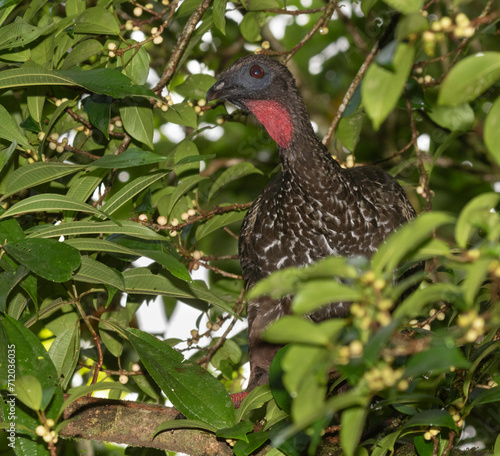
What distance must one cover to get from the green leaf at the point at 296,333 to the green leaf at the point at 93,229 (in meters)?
1.21

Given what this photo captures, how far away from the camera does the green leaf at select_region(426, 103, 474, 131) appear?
3111 millimetres

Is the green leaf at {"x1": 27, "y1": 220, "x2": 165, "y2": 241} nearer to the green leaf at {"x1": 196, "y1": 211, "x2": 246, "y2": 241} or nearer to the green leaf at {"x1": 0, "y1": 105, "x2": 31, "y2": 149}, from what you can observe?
the green leaf at {"x1": 0, "y1": 105, "x2": 31, "y2": 149}

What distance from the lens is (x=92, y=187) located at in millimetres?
2562

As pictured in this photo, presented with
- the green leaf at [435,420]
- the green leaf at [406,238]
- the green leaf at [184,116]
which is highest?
Answer: the green leaf at [184,116]

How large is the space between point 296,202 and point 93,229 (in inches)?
48.9

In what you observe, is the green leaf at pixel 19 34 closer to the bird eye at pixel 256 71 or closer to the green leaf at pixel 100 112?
the green leaf at pixel 100 112

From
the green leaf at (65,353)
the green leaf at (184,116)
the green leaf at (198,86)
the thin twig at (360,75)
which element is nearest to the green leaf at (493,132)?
the green leaf at (65,353)

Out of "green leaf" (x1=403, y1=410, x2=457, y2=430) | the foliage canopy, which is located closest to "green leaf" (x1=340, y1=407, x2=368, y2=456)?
the foliage canopy

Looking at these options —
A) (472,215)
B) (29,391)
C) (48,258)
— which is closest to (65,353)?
(48,258)

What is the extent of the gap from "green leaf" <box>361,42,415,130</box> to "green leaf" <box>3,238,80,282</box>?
1.12 m

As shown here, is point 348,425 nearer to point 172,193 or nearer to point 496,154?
point 496,154

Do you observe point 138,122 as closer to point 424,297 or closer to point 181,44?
point 181,44

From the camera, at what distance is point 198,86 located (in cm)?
343

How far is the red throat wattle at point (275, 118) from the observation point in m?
3.14
